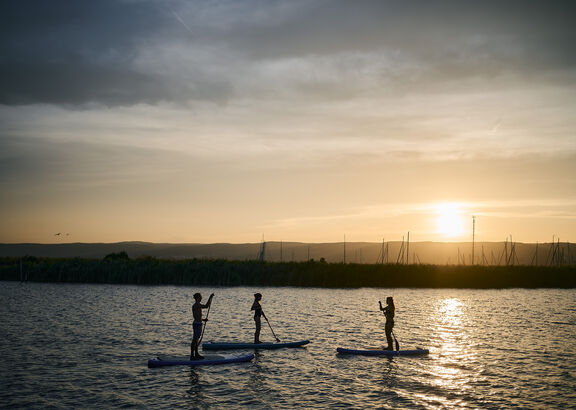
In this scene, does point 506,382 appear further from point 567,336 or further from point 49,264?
point 49,264

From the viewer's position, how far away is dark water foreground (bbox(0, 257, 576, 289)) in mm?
76000

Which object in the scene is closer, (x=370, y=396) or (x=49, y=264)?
(x=370, y=396)

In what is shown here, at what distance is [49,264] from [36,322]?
1860 inches

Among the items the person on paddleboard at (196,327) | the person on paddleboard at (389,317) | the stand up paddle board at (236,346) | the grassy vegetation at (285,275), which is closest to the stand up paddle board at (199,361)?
the person on paddleboard at (196,327)

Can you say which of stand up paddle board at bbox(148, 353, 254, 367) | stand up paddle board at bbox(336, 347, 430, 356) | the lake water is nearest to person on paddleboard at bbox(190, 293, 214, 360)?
stand up paddle board at bbox(148, 353, 254, 367)

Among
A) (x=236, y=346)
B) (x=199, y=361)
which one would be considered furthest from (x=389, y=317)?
(x=199, y=361)

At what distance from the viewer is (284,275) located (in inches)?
3002

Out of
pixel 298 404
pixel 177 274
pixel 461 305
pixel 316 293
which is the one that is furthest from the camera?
pixel 177 274

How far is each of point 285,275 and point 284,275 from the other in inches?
6.0

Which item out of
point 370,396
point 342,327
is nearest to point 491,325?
point 342,327

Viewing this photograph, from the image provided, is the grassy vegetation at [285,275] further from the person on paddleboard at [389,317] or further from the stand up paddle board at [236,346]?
the person on paddleboard at [389,317]

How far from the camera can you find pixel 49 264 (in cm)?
7881

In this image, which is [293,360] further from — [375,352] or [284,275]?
[284,275]

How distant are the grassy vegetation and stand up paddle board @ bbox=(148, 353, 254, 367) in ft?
171
